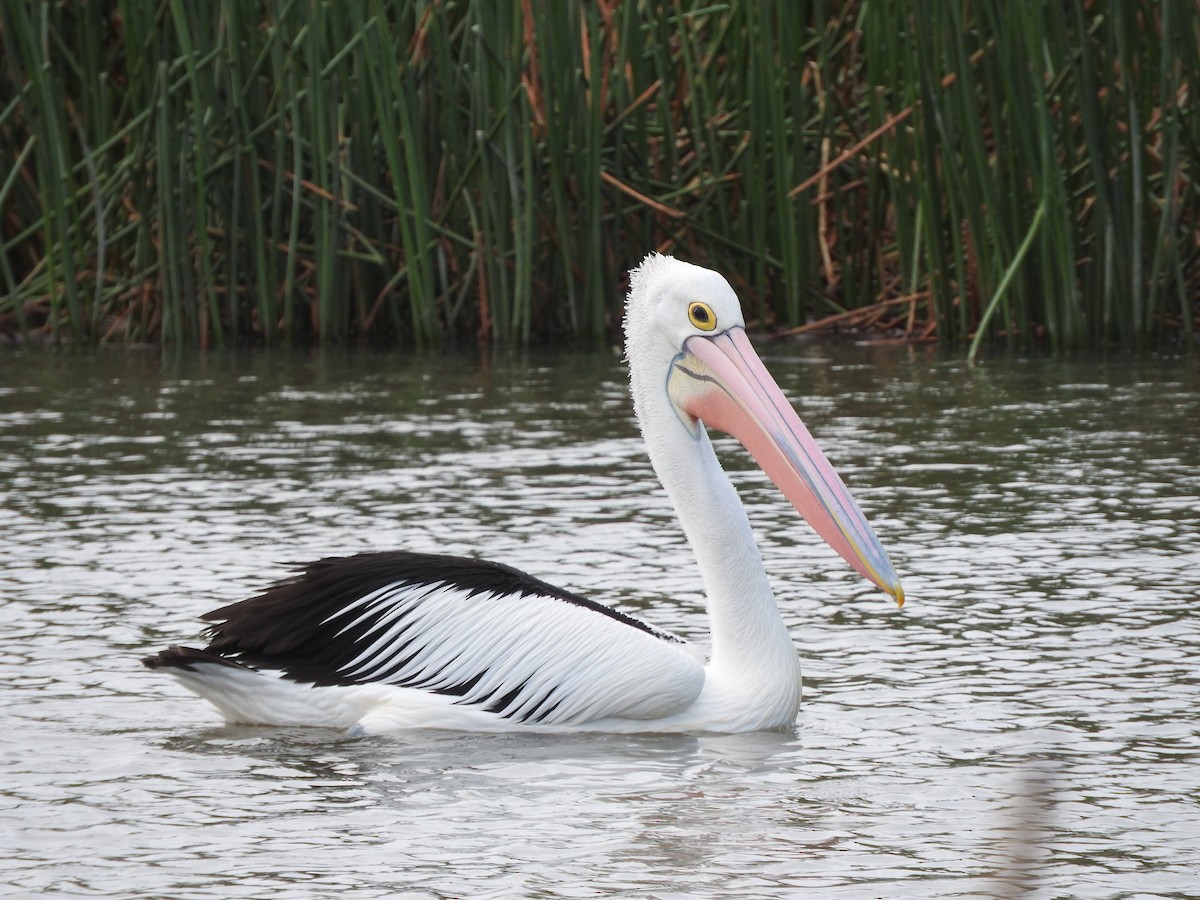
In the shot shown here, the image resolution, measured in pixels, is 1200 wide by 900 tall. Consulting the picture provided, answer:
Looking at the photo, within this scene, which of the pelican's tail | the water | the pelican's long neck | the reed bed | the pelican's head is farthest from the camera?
the reed bed

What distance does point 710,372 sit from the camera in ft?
15.0

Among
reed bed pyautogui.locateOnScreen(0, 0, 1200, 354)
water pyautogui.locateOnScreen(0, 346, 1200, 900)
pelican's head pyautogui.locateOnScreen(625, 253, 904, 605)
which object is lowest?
water pyautogui.locateOnScreen(0, 346, 1200, 900)

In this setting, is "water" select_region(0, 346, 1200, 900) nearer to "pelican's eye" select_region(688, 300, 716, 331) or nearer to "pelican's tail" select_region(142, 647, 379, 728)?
"pelican's tail" select_region(142, 647, 379, 728)

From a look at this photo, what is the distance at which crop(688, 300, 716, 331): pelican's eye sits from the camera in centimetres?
457

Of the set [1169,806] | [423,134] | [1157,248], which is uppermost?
[423,134]

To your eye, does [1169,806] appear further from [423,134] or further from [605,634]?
[423,134]

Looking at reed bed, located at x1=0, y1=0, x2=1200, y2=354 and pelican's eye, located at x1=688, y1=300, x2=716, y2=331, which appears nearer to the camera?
pelican's eye, located at x1=688, y1=300, x2=716, y2=331

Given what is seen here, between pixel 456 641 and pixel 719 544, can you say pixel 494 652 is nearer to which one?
pixel 456 641

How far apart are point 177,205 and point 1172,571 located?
23.6 feet

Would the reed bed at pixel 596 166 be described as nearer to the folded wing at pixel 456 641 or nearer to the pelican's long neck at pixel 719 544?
the pelican's long neck at pixel 719 544

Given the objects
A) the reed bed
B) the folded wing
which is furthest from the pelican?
the reed bed

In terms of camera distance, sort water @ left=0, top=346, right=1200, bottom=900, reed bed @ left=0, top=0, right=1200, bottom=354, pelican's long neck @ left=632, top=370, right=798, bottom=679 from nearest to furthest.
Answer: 1. water @ left=0, top=346, right=1200, bottom=900
2. pelican's long neck @ left=632, top=370, right=798, bottom=679
3. reed bed @ left=0, top=0, right=1200, bottom=354

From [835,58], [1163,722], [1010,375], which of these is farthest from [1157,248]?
[1163,722]

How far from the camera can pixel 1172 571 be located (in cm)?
549
